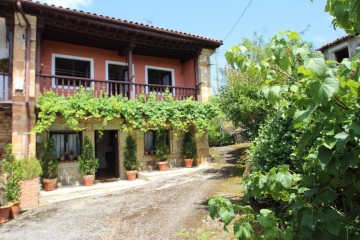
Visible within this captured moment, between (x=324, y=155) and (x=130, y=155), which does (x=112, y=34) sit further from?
(x=324, y=155)

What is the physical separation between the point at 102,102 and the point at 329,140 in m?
9.44

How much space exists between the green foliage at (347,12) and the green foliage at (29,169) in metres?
8.36

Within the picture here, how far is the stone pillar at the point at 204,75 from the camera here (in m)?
13.7

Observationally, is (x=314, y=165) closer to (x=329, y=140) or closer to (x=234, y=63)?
(x=329, y=140)

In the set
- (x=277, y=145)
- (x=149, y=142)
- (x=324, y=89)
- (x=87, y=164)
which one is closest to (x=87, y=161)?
(x=87, y=164)

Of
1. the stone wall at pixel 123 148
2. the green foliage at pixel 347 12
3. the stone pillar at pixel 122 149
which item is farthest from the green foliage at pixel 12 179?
the green foliage at pixel 347 12

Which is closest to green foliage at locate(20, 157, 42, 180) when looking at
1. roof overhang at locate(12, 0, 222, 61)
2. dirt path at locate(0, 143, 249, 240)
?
dirt path at locate(0, 143, 249, 240)

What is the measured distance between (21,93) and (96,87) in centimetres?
276

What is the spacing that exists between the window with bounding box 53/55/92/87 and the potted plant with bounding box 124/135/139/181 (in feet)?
9.80

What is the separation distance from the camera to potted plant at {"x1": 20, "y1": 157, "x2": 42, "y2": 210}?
7867mm

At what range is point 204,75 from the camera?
45.7 feet

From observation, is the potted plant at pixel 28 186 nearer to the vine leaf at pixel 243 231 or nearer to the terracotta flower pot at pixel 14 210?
the terracotta flower pot at pixel 14 210

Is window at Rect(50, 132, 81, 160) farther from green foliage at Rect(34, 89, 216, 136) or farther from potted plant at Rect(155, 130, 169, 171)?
potted plant at Rect(155, 130, 169, 171)

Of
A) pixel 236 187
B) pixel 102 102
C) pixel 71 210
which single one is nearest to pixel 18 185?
pixel 71 210
